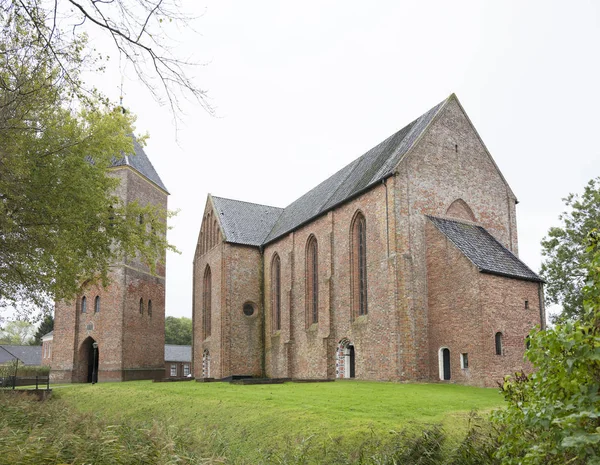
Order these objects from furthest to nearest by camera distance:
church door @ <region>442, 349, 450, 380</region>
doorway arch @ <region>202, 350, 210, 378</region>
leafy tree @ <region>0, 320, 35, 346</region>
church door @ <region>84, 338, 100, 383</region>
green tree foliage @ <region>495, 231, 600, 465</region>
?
1. leafy tree @ <region>0, 320, 35, 346</region>
2. doorway arch @ <region>202, 350, 210, 378</region>
3. church door @ <region>84, 338, 100, 383</region>
4. church door @ <region>442, 349, 450, 380</region>
5. green tree foliage @ <region>495, 231, 600, 465</region>

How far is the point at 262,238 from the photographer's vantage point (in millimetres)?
40000

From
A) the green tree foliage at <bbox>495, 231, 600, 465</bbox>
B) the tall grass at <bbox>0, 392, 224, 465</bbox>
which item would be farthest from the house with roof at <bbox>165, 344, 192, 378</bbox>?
the green tree foliage at <bbox>495, 231, 600, 465</bbox>

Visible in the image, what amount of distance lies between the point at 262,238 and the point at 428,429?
1188 inches

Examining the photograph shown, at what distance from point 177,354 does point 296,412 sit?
5804cm

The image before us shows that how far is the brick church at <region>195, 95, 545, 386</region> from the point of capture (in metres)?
22.4

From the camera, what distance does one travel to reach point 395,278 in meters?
23.8

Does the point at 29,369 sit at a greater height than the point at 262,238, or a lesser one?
lesser

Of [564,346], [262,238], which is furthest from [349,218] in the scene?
[564,346]

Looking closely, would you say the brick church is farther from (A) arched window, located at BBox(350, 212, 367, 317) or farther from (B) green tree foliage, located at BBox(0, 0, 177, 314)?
(B) green tree foliage, located at BBox(0, 0, 177, 314)

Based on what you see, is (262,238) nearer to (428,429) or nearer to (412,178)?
(412,178)

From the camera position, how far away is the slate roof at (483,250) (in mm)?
22608

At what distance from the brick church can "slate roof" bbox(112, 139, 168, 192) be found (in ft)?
27.1

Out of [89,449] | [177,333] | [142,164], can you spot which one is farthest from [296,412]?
[177,333]

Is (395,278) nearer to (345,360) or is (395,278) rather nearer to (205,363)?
(345,360)
